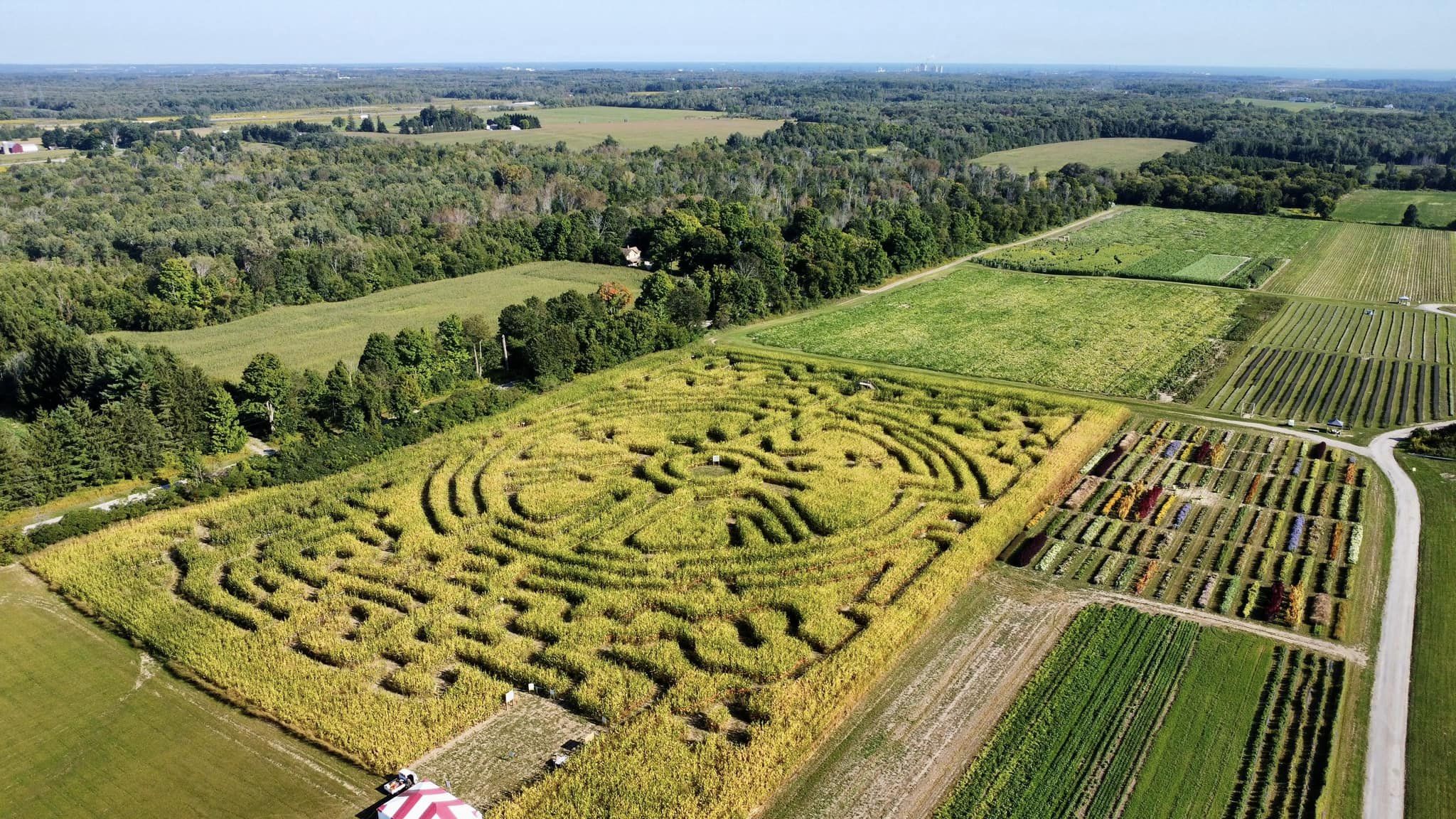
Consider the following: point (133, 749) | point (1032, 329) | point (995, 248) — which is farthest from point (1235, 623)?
point (995, 248)

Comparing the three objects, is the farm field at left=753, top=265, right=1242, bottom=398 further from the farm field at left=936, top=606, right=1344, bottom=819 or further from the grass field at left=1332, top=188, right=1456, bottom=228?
the grass field at left=1332, top=188, right=1456, bottom=228

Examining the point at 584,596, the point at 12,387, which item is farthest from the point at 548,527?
the point at 12,387

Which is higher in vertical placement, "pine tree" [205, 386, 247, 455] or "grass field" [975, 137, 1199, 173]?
"grass field" [975, 137, 1199, 173]

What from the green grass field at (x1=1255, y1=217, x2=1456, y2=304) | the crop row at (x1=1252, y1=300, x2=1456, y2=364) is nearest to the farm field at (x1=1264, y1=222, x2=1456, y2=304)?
the green grass field at (x1=1255, y1=217, x2=1456, y2=304)

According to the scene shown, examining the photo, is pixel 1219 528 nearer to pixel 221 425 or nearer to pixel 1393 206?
pixel 221 425

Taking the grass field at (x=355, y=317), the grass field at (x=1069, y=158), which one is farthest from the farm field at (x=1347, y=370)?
the grass field at (x=1069, y=158)

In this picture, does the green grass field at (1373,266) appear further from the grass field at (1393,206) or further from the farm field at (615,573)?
the farm field at (615,573)
